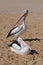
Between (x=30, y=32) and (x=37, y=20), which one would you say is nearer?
(x=30, y=32)

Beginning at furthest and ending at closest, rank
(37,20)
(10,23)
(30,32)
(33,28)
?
(37,20) < (10,23) < (33,28) < (30,32)

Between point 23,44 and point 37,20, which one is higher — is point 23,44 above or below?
above

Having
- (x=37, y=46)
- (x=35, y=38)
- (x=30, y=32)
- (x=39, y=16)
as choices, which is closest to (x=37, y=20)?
(x=39, y=16)

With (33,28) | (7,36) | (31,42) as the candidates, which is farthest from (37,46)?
(33,28)

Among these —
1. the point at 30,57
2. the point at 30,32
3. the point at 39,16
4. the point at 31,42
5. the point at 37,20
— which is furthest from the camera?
the point at 39,16

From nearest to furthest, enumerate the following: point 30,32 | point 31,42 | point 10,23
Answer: point 31,42, point 30,32, point 10,23

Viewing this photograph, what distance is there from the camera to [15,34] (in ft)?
32.2

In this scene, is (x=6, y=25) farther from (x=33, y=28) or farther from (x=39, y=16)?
(x=39, y=16)

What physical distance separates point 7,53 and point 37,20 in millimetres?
6263

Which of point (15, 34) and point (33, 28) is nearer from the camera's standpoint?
point (15, 34)

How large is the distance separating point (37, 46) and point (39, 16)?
6.90 metres

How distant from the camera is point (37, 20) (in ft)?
47.6

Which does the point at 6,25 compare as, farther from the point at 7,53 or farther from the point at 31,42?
the point at 7,53

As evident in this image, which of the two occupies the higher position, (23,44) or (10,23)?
(23,44)
